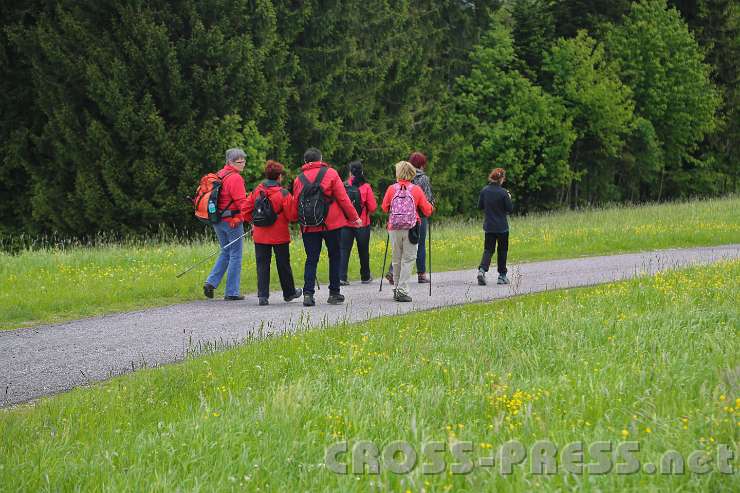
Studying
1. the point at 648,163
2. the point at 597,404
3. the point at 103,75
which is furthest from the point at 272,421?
the point at 648,163

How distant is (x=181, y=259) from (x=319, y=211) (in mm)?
5028

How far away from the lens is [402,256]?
39.7 ft

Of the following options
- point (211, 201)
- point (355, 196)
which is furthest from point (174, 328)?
point (355, 196)

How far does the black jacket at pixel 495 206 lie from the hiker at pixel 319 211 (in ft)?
10.2

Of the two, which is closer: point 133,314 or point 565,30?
point 133,314

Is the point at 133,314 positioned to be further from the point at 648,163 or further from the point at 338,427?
the point at 648,163

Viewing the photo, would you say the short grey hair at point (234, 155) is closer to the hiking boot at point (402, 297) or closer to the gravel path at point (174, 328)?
the gravel path at point (174, 328)

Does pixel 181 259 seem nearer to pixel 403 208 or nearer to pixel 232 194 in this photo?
pixel 232 194

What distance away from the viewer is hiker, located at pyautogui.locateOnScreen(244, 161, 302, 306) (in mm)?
11625

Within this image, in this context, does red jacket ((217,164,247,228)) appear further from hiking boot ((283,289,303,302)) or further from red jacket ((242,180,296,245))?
hiking boot ((283,289,303,302))

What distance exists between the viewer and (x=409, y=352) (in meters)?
7.41

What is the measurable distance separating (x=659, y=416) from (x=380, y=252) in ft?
40.8

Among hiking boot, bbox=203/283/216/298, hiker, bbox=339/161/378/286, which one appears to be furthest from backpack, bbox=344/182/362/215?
hiking boot, bbox=203/283/216/298

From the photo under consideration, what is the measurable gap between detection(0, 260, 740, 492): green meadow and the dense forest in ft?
59.3
